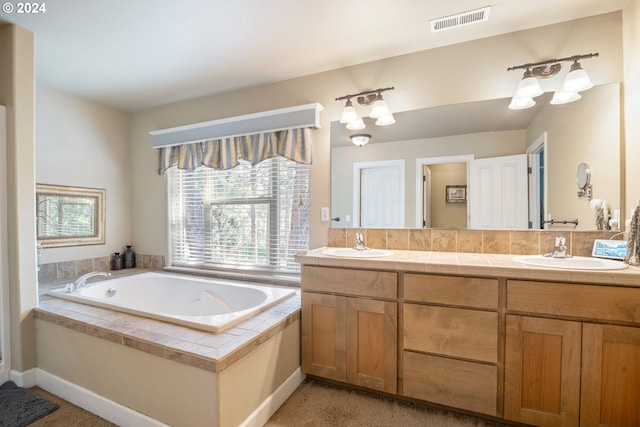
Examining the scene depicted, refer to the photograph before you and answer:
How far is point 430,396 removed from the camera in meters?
1.70

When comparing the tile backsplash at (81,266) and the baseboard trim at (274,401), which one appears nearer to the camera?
the baseboard trim at (274,401)

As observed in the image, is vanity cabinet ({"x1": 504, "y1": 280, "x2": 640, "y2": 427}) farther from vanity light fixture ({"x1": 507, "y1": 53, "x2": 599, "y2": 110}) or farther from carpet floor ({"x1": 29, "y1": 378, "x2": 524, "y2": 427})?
vanity light fixture ({"x1": 507, "y1": 53, "x2": 599, "y2": 110})

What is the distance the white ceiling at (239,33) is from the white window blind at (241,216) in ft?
2.87

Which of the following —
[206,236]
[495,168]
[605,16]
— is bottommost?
[206,236]

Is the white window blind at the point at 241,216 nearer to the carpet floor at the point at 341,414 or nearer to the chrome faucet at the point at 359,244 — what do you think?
the chrome faucet at the point at 359,244

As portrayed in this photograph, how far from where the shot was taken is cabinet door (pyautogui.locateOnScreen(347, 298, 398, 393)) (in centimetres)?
177

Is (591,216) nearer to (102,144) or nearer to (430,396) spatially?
(430,396)

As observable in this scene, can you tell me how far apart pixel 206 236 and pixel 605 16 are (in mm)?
3517

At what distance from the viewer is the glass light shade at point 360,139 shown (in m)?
2.35

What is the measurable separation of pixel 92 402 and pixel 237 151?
2062mm

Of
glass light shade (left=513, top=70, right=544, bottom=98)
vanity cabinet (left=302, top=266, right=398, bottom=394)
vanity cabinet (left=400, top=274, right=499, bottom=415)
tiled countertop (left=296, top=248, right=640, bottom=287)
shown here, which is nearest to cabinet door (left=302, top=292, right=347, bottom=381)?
vanity cabinet (left=302, top=266, right=398, bottom=394)

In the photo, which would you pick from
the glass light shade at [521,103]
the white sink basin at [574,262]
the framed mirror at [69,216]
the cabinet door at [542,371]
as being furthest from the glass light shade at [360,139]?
the framed mirror at [69,216]

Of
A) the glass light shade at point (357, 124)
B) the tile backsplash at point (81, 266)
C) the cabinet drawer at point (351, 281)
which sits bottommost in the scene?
the tile backsplash at point (81, 266)

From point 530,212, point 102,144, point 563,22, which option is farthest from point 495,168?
point 102,144
